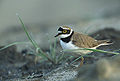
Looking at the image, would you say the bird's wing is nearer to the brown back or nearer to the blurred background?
the brown back

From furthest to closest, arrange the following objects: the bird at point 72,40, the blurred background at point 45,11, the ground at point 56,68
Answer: the blurred background at point 45,11 → the bird at point 72,40 → the ground at point 56,68

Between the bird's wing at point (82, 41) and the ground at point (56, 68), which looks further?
the bird's wing at point (82, 41)

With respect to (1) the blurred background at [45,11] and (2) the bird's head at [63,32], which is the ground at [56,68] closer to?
(2) the bird's head at [63,32]

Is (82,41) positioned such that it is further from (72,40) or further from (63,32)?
(63,32)

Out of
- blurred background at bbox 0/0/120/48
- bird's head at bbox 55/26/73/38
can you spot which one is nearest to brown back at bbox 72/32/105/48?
bird's head at bbox 55/26/73/38

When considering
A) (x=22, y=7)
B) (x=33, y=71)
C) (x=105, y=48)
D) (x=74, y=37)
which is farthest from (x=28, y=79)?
(x=22, y=7)

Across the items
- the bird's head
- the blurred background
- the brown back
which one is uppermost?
the bird's head

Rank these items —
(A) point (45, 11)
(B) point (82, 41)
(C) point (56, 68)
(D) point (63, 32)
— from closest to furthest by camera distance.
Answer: (D) point (63, 32), (B) point (82, 41), (C) point (56, 68), (A) point (45, 11)

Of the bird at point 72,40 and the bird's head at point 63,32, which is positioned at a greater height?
the bird's head at point 63,32

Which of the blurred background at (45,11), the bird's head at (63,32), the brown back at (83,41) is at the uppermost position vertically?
the bird's head at (63,32)

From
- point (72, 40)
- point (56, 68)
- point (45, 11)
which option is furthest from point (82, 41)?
point (45, 11)

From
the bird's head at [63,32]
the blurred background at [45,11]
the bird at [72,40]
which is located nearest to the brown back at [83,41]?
the bird at [72,40]
